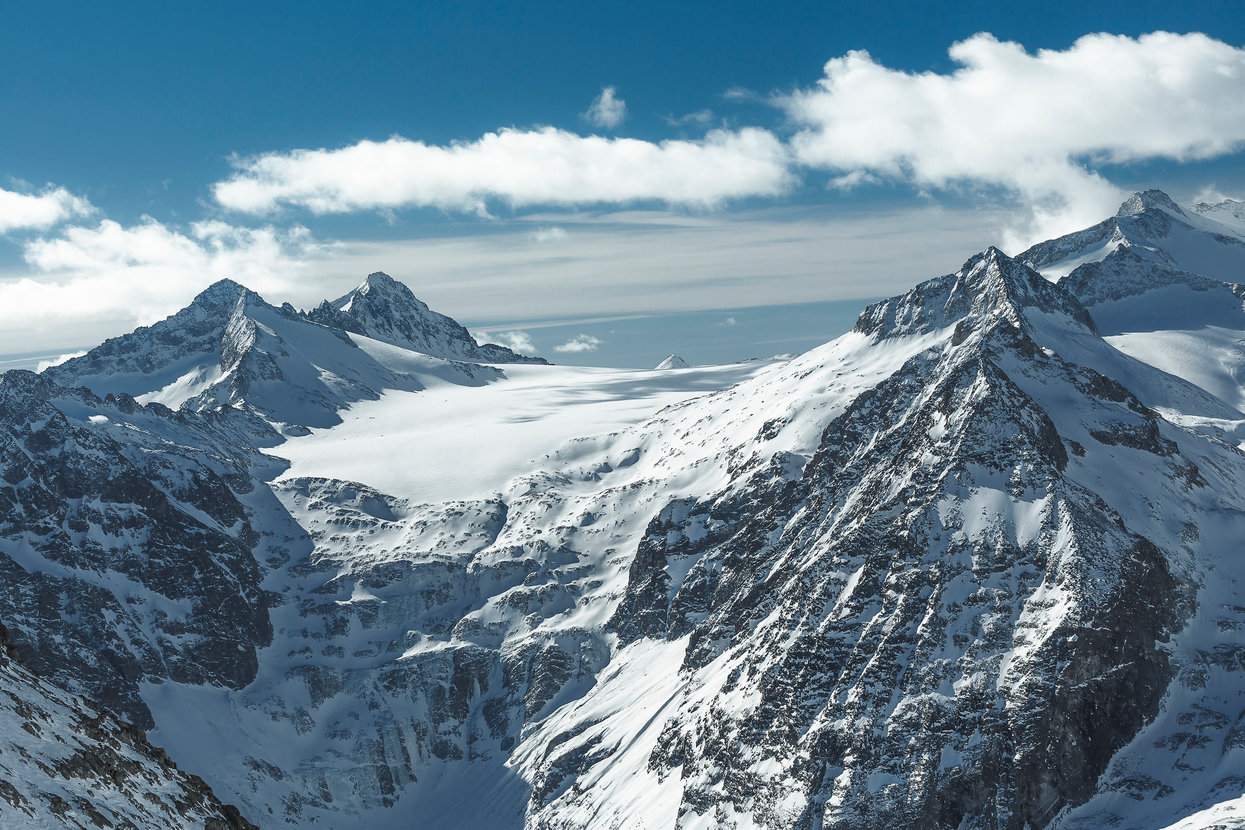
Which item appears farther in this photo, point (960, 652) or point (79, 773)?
point (960, 652)

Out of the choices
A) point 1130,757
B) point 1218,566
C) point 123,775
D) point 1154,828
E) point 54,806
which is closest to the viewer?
point 54,806

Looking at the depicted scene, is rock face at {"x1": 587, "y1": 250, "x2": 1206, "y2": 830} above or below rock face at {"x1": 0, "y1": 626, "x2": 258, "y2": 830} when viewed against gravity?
below

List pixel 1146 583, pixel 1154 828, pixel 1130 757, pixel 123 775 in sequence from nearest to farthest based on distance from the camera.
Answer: pixel 123 775, pixel 1154 828, pixel 1130 757, pixel 1146 583

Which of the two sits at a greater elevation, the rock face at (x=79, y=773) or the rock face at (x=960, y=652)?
the rock face at (x=79, y=773)

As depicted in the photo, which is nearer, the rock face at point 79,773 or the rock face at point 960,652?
the rock face at point 79,773

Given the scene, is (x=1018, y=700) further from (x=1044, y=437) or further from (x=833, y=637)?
(x=1044, y=437)

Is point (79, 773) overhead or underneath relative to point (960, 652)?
overhead

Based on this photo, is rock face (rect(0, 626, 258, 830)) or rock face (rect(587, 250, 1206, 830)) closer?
rock face (rect(0, 626, 258, 830))

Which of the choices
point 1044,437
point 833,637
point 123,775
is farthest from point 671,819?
point 123,775
